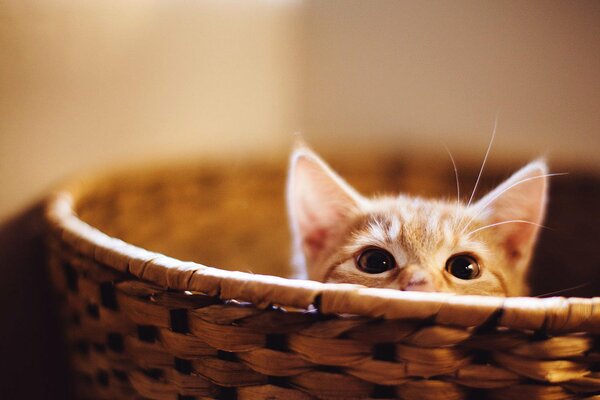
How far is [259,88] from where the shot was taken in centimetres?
156

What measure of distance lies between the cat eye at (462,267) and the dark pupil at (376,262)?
9 centimetres

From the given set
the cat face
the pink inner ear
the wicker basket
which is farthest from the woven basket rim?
the pink inner ear

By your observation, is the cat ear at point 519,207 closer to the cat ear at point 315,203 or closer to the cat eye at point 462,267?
the cat eye at point 462,267

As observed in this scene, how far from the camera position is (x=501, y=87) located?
1487 mm

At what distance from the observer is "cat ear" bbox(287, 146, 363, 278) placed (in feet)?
2.87

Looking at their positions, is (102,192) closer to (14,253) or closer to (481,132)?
(14,253)

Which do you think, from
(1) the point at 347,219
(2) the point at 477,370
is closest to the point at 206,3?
(1) the point at 347,219

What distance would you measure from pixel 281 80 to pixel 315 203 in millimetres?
812

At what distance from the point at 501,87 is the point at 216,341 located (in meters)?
1.22

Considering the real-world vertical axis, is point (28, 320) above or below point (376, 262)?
below

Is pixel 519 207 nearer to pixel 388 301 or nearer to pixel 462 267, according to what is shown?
pixel 462 267

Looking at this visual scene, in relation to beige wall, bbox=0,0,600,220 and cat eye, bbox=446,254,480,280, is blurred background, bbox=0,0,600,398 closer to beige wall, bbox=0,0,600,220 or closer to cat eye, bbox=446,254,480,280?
beige wall, bbox=0,0,600,220

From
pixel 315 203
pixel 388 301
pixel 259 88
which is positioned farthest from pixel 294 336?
pixel 259 88

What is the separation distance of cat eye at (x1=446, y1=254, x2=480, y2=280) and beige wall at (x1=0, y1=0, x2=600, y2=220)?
65 cm
